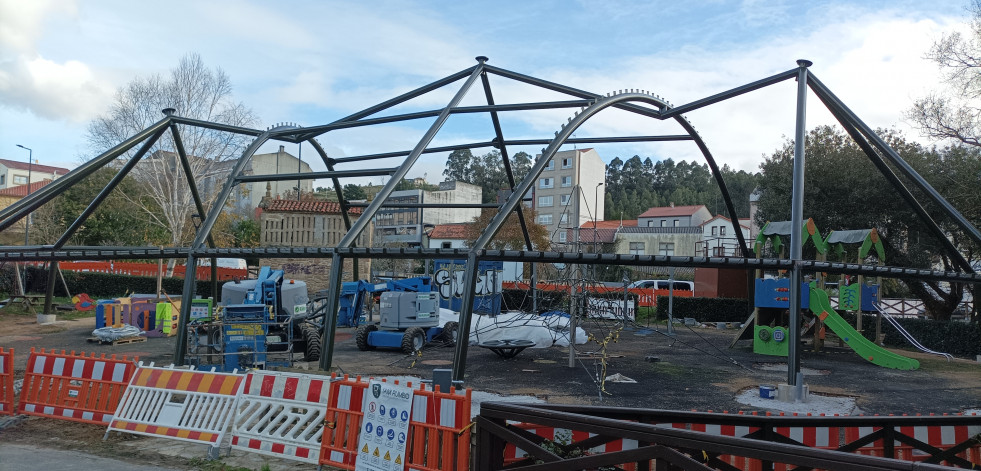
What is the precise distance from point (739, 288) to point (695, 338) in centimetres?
835

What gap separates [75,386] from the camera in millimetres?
9672

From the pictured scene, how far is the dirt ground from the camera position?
1206 centimetres

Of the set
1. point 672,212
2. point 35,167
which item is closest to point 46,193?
point 672,212

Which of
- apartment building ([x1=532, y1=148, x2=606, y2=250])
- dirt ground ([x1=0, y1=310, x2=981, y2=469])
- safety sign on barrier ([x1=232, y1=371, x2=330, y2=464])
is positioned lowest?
dirt ground ([x1=0, y1=310, x2=981, y2=469])

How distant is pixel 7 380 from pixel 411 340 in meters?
9.53

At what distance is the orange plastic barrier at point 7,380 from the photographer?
32.4 feet

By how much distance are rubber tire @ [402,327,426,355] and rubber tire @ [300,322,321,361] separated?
93.6 inches

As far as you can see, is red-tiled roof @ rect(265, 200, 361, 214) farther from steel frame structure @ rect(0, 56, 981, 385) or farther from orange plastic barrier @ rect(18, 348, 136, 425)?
orange plastic barrier @ rect(18, 348, 136, 425)

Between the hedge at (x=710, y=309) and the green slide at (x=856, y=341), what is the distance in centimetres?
1107

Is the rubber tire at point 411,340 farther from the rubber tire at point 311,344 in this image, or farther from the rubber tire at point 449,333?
the rubber tire at point 311,344

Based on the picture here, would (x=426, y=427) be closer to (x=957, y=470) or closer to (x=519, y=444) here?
(x=519, y=444)

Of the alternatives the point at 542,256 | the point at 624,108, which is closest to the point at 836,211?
the point at 624,108

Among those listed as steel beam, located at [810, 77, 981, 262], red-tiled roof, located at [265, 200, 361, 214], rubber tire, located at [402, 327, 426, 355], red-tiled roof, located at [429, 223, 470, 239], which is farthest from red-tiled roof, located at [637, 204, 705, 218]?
steel beam, located at [810, 77, 981, 262]

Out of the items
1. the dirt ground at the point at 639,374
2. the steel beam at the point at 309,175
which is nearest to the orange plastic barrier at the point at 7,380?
the dirt ground at the point at 639,374
